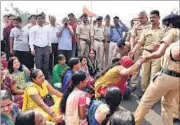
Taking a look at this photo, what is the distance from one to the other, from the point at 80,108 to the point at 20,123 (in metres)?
1.09

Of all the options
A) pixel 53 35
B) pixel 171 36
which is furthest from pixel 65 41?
pixel 171 36

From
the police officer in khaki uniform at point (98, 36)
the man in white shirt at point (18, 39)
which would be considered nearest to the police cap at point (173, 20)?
the man in white shirt at point (18, 39)

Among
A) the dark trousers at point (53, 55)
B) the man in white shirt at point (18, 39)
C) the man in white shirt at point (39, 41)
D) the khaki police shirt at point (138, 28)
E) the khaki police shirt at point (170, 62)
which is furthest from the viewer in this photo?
the dark trousers at point (53, 55)

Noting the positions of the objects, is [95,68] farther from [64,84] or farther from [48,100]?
[48,100]

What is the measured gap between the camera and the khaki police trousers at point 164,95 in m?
3.73

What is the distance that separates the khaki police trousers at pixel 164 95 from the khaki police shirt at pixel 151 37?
5.67 ft

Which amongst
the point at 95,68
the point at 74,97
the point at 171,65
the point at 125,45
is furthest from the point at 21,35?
the point at 171,65

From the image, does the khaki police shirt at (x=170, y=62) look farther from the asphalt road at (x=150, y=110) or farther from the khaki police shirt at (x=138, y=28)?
the khaki police shirt at (x=138, y=28)

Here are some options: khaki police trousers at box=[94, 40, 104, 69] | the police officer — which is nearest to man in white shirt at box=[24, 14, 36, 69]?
khaki police trousers at box=[94, 40, 104, 69]

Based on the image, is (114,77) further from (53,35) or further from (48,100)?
(53,35)

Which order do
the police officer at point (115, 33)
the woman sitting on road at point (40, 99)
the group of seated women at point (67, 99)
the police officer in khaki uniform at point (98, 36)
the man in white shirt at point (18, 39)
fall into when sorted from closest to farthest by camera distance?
the group of seated women at point (67, 99), the woman sitting on road at point (40, 99), the man in white shirt at point (18, 39), the police officer in khaki uniform at point (98, 36), the police officer at point (115, 33)

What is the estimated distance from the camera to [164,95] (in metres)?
3.92

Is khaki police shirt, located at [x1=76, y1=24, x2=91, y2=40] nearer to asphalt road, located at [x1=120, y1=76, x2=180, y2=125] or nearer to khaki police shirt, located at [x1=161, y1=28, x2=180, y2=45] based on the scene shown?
asphalt road, located at [x1=120, y1=76, x2=180, y2=125]

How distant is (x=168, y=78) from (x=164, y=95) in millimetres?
279
